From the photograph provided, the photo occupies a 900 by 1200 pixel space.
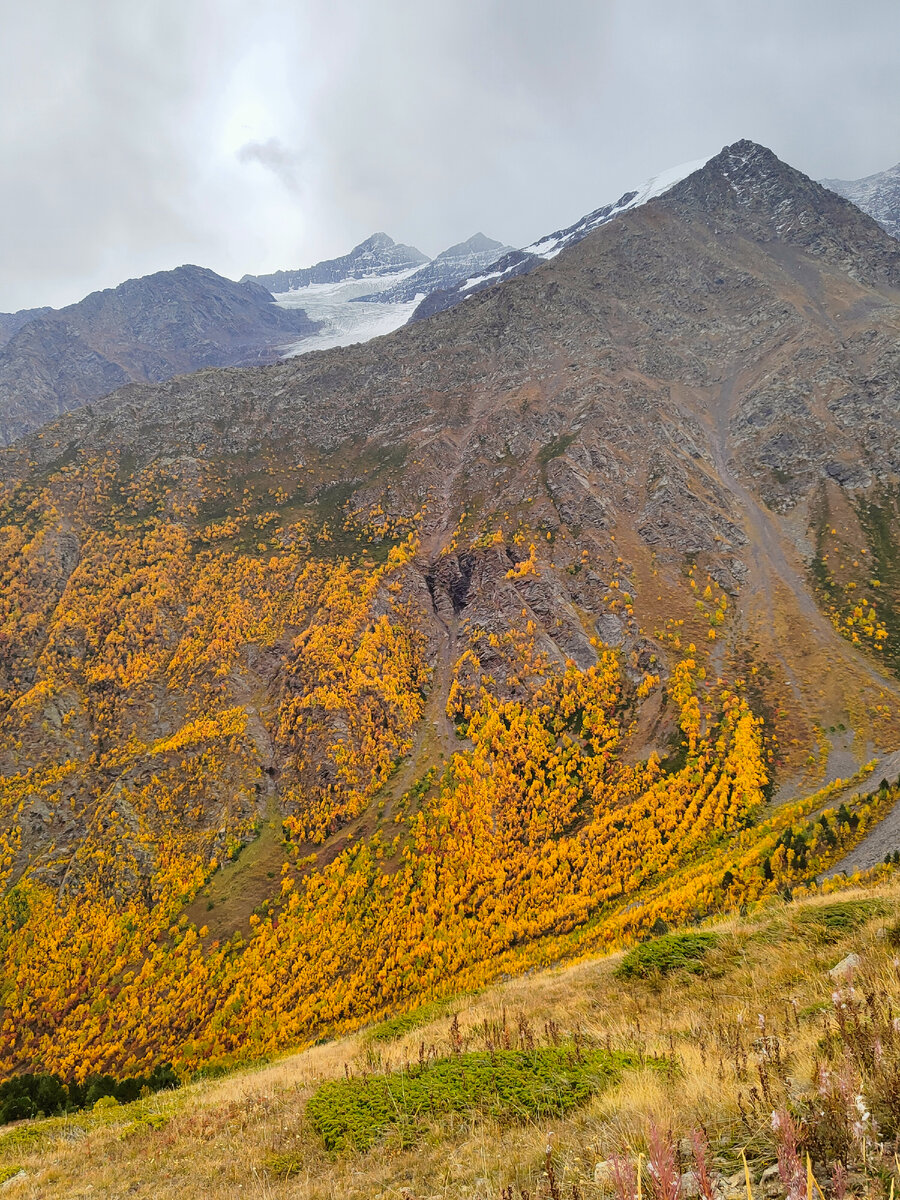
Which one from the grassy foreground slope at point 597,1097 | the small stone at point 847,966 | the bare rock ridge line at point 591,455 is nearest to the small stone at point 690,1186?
the grassy foreground slope at point 597,1097

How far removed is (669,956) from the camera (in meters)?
13.0

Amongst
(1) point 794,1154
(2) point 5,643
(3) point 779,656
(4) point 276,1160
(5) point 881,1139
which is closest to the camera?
(1) point 794,1154

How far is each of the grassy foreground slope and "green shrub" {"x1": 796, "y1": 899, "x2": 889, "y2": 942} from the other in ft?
0.17

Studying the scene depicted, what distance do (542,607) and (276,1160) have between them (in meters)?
76.5

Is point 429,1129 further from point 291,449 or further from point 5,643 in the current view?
point 291,449

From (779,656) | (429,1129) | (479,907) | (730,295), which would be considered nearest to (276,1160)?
(429,1129)

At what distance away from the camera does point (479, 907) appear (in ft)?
172

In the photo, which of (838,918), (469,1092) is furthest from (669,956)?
(469,1092)

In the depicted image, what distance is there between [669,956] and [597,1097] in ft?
31.1


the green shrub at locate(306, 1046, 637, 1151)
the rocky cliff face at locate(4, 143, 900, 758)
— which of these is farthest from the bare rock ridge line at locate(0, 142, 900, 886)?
the green shrub at locate(306, 1046, 637, 1151)

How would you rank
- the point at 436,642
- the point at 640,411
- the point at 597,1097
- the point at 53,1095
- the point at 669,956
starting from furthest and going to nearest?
the point at 640,411, the point at 436,642, the point at 53,1095, the point at 669,956, the point at 597,1097

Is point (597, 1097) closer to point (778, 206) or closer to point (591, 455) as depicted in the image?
point (591, 455)

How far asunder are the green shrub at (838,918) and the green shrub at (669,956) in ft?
7.50

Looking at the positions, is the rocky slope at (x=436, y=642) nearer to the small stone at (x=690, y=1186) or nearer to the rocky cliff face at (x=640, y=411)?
the rocky cliff face at (x=640, y=411)
